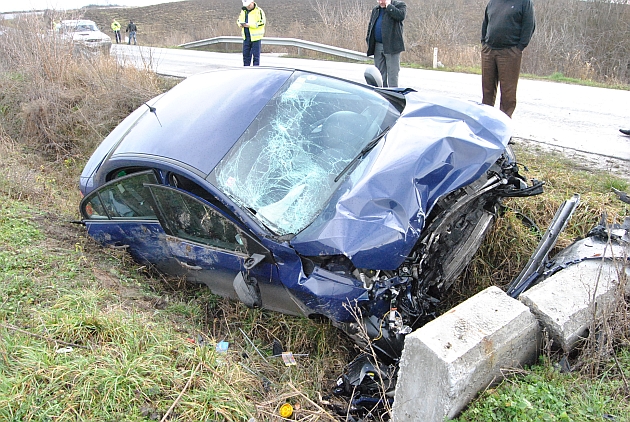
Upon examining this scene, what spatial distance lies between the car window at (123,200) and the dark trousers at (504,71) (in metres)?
4.07

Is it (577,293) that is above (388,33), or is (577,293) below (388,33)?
below

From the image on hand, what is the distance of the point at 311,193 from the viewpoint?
10.3 feet

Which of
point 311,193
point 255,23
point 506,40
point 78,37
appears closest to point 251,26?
point 255,23

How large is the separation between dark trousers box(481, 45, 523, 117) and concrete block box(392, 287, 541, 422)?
372cm

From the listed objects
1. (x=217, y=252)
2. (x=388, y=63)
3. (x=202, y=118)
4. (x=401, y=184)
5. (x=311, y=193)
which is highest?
(x=388, y=63)

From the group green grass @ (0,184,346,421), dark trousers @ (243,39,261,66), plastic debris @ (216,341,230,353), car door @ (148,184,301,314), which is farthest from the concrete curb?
dark trousers @ (243,39,261,66)

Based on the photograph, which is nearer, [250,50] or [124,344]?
[124,344]

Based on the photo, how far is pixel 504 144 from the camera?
134 inches

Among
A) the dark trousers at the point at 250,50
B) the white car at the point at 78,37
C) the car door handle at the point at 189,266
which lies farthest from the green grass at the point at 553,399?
the white car at the point at 78,37

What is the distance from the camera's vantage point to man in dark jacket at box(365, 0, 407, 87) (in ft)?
22.9

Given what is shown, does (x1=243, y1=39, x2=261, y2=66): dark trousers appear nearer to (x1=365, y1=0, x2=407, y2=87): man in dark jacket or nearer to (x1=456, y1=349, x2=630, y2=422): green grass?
(x1=365, y1=0, x2=407, y2=87): man in dark jacket

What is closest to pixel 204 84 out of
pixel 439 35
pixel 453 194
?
pixel 453 194

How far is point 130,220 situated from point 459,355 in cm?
265

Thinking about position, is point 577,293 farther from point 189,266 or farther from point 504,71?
point 504,71
